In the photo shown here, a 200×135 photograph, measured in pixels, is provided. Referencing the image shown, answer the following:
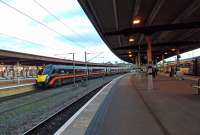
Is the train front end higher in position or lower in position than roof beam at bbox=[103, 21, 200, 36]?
lower

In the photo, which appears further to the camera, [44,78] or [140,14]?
[44,78]

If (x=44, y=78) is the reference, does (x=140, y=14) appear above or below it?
above

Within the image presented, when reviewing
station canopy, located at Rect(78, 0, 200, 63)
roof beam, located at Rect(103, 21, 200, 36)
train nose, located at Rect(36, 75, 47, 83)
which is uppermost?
station canopy, located at Rect(78, 0, 200, 63)

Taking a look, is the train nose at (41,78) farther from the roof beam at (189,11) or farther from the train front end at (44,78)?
the roof beam at (189,11)

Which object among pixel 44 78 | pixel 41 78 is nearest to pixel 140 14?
pixel 44 78

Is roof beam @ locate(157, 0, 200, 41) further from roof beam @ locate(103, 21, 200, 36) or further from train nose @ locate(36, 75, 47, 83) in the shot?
train nose @ locate(36, 75, 47, 83)

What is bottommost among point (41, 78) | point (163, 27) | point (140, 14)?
point (41, 78)

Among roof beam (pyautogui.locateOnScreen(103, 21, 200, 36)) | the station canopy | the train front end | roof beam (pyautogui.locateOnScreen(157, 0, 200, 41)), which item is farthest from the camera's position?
the train front end

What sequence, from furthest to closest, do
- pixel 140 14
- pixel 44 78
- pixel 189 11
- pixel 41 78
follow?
pixel 41 78
pixel 44 78
pixel 140 14
pixel 189 11

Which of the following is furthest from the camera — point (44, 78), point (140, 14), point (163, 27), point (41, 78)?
point (41, 78)

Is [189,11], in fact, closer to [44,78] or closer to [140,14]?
[140,14]

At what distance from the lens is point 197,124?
7.89 metres

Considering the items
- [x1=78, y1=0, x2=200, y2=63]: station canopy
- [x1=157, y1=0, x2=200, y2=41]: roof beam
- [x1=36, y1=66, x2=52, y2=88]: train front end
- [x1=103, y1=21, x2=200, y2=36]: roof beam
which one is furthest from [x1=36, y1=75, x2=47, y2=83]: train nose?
[x1=157, y1=0, x2=200, y2=41]: roof beam

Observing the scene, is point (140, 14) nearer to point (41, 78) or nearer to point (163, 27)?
point (163, 27)
